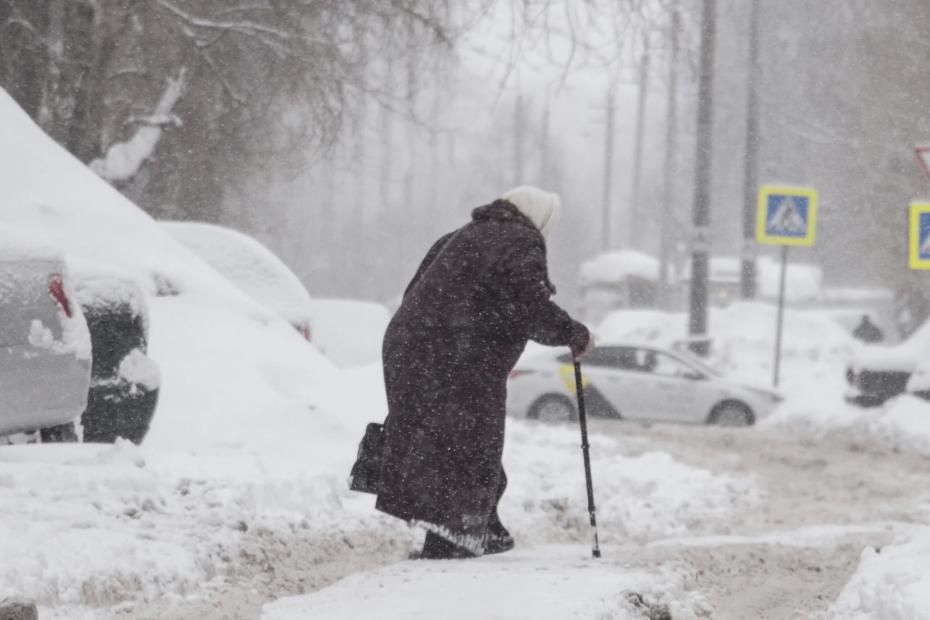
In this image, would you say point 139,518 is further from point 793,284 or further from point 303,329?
point 793,284

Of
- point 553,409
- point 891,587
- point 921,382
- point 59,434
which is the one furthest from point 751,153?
point 891,587

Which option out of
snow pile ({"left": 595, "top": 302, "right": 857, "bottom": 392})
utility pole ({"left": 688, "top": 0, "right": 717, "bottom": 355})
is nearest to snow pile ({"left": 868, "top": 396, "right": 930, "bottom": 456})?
snow pile ({"left": 595, "top": 302, "right": 857, "bottom": 392})

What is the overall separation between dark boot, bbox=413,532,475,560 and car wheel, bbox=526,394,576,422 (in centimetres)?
1168

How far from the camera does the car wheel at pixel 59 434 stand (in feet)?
23.2

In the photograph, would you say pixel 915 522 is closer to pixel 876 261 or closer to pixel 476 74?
pixel 476 74

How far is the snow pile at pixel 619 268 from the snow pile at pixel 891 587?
150 feet

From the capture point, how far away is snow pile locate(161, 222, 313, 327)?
11.7 metres

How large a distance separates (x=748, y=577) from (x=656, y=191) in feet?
236

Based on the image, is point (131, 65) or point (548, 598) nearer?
point (548, 598)

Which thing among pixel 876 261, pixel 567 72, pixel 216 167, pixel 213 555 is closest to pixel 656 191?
pixel 876 261

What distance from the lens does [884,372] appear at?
15.5 meters

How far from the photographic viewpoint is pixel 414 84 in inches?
517

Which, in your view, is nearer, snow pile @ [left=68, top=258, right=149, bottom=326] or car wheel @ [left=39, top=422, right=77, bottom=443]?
car wheel @ [left=39, top=422, right=77, bottom=443]

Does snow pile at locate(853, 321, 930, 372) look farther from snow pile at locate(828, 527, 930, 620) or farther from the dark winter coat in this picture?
the dark winter coat
